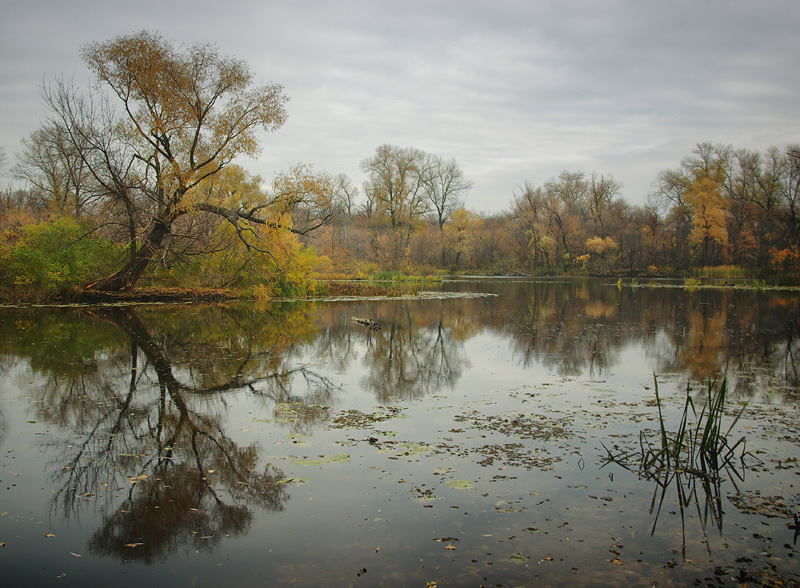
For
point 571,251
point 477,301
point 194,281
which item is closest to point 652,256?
point 571,251

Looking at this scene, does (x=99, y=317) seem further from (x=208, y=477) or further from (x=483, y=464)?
(x=483, y=464)

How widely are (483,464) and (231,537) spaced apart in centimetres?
247

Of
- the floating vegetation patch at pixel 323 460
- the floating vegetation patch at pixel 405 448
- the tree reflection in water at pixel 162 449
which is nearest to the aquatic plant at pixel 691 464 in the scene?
the floating vegetation patch at pixel 405 448

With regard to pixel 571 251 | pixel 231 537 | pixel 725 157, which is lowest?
pixel 231 537

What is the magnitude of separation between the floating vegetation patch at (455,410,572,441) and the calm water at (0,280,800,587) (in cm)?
4

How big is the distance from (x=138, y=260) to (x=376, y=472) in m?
20.8

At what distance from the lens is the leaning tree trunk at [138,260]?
888 inches

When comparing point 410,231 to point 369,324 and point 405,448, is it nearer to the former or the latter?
point 369,324

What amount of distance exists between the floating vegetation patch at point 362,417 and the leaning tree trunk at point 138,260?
1794 centimetres

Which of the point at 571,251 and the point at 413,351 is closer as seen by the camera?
the point at 413,351

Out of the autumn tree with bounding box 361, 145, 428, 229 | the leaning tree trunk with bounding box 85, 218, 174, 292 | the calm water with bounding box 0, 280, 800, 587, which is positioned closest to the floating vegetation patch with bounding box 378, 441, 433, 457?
the calm water with bounding box 0, 280, 800, 587

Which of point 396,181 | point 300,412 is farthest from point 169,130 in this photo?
point 396,181

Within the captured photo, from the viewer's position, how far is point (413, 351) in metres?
12.3

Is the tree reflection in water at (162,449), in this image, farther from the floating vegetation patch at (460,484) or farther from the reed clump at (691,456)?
the reed clump at (691,456)
